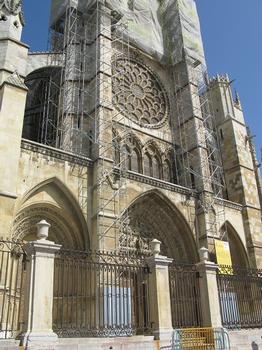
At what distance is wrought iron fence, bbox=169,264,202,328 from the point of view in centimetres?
757

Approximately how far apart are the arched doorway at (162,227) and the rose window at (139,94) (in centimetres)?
356

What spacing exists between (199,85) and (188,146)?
12.5ft

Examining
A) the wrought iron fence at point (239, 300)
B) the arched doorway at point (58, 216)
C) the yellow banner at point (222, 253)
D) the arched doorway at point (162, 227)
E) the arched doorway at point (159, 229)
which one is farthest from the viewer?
the yellow banner at point (222, 253)

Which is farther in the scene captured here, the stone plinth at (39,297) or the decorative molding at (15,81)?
the decorative molding at (15,81)

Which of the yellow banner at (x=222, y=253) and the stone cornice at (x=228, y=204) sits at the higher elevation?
the stone cornice at (x=228, y=204)

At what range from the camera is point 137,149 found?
13.9 metres

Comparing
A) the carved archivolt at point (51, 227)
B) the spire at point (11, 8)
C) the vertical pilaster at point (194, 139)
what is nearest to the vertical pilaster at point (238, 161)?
the vertical pilaster at point (194, 139)

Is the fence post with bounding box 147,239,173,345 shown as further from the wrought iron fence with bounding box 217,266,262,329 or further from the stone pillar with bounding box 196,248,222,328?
the wrought iron fence with bounding box 217,266,262,329

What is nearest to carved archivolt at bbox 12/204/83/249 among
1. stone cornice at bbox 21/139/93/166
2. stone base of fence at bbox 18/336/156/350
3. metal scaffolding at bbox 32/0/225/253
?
metal scaffolding at bbox 32/0/225/253

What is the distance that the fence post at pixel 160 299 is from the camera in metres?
6.30

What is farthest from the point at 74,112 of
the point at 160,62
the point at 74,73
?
the point at 160,62

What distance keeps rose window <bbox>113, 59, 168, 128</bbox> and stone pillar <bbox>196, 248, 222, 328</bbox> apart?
7784 mm

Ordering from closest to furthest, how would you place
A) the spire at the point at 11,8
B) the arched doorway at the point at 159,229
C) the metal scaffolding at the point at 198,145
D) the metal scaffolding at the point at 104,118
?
the metal scaffolding at the point at 104,118, the spire at the point at 11,8, the arched doorway at the point at 159,229, the metal scaffolding at the point at 198,145

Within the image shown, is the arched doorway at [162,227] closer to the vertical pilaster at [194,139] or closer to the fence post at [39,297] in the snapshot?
the vertical pilaster at [194,139]
